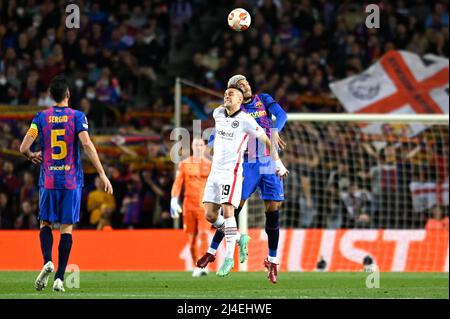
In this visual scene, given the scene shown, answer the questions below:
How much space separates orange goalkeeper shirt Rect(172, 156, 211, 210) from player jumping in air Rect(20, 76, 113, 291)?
211 inches

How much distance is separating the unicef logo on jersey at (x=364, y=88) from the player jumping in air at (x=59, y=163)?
1188cm

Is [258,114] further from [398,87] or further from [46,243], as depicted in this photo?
[398,87]

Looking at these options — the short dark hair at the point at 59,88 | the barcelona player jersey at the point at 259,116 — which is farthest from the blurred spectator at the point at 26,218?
the short dark hair at the point at 59,88

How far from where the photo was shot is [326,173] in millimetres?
22656

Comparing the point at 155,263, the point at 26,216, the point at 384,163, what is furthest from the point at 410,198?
the point at 26,216

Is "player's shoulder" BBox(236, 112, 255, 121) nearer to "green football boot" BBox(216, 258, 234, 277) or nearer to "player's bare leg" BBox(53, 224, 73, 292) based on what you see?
"green football boot" BBox(216, 258, 234, 277)

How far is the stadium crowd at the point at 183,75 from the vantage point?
2177 centimetres

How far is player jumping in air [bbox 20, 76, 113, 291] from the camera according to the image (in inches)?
498

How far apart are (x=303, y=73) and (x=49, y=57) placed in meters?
5.36

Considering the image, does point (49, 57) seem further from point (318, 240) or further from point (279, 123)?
Answer: point (279, 123)

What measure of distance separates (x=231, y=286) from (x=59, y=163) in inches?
119

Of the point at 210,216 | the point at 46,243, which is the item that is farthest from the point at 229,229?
the point at 46,243

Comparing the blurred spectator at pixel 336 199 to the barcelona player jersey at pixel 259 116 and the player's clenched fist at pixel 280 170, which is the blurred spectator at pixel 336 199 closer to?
the barcelona player jersey at pixel 259 116

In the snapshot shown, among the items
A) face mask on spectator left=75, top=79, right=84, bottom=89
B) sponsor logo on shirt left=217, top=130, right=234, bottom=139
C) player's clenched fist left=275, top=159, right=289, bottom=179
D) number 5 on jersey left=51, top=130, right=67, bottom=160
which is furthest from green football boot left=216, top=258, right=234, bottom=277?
face mask on spectator left=75, top=79, right=84, bottom=89
